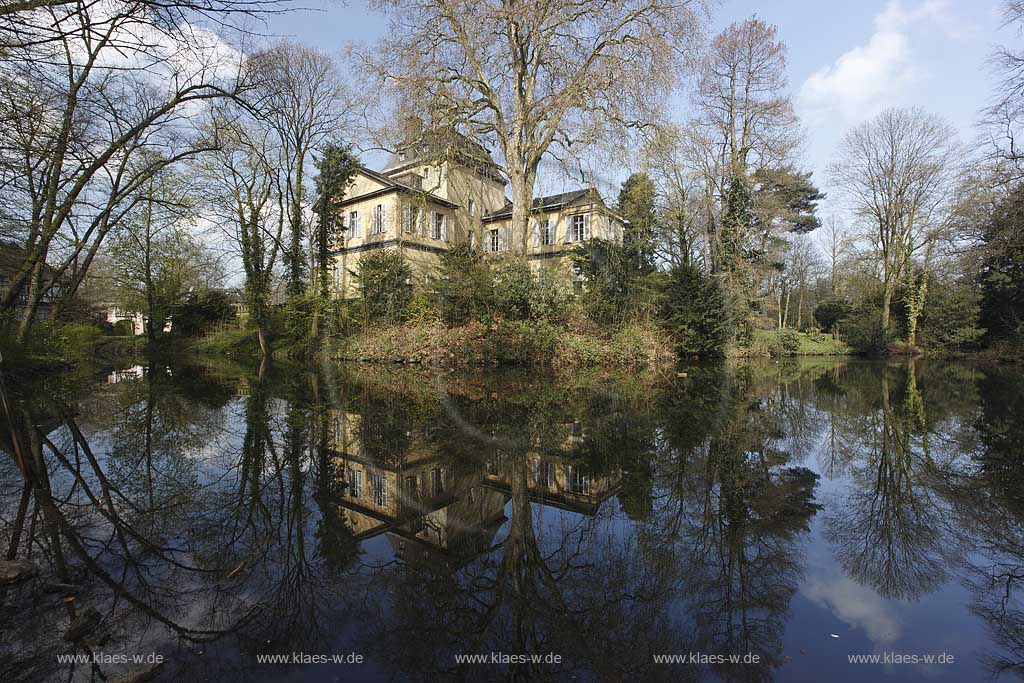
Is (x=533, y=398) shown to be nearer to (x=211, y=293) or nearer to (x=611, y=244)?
(x=611, y=244)

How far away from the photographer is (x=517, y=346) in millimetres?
15242

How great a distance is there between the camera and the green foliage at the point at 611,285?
17.4 m

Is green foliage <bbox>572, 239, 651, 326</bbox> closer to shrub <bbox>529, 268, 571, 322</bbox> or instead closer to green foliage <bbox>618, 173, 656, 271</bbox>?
green foliage <bbox>618, 173, 656, 271</bbox>

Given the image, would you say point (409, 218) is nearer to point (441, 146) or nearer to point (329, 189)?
point (329, 189)

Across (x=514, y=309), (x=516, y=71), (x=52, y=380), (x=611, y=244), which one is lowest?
(x=52, y=380)

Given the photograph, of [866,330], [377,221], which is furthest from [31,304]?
[866,330]

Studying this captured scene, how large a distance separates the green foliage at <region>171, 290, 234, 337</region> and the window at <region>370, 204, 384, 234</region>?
9.87 m

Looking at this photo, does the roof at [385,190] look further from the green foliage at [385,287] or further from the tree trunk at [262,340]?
the tree trunk at [262,340]

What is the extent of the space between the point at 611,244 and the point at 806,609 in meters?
16.9

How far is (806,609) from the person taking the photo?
2.23m

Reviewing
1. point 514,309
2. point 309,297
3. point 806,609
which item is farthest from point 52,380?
point 806,609

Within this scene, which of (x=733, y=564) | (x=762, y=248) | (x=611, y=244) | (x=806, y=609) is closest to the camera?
(x=806, y=609)

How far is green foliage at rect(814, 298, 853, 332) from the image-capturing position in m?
30.9

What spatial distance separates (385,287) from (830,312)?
3023cm
